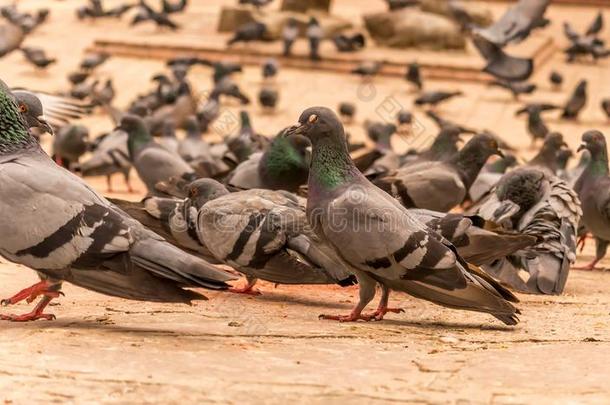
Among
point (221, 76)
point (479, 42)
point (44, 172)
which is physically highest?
point (44, 172)

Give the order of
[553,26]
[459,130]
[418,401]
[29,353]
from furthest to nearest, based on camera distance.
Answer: [553,26], [459,130], [29,353], [418,401]

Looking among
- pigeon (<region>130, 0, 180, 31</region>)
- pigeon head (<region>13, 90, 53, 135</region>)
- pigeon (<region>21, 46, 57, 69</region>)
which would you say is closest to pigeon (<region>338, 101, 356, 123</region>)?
pigeon (<region>21, 46, 57, 69</region>)

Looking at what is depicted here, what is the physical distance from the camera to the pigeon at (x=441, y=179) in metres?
9.61

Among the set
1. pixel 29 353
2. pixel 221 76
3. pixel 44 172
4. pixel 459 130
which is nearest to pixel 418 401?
pixel 29 353

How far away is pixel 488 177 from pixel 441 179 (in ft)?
6.67

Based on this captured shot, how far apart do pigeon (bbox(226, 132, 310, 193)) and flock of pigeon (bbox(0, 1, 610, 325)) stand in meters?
0.01

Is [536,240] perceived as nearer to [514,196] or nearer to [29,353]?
[514,196]

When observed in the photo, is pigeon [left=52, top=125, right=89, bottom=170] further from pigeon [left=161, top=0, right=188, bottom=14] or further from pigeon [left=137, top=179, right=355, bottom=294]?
pigeon [left=161, top=0, right=188, bottom=14]

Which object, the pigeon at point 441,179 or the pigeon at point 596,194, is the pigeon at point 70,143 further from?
the pigeon at point 596,194

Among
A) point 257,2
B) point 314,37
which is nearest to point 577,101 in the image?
point 314,37

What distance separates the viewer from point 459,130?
11195 millimetres

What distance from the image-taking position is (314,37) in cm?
2116

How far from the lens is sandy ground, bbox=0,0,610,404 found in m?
4.79

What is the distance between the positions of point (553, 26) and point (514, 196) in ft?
62.9
